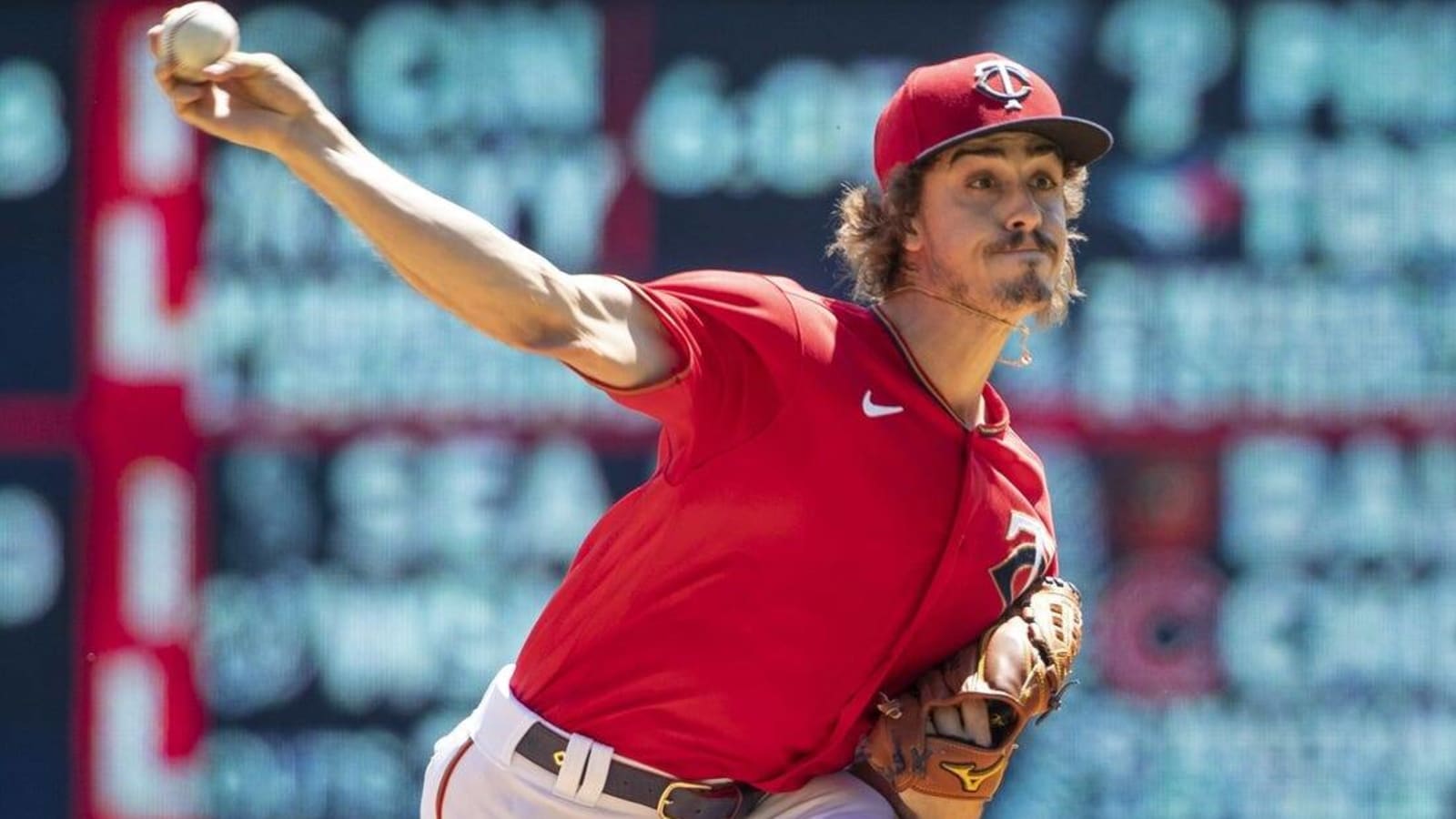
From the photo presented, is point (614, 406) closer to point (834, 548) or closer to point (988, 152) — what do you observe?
point (988, 152)

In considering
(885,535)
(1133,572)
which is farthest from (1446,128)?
(885,535)

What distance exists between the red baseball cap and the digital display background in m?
1.90

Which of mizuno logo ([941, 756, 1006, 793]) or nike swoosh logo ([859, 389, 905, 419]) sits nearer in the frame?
nike swoosh logo ([859, 389, 905, 419])

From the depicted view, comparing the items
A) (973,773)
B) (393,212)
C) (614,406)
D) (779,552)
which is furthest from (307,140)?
(614,406)

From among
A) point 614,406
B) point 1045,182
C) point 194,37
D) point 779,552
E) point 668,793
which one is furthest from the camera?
point 614,406

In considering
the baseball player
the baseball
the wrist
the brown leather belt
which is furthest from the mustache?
the baseball

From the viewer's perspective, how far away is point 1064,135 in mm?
3213

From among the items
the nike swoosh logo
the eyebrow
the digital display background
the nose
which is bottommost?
the digital display background

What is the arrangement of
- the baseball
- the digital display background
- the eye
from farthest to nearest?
1. the digital display background
2. the eye
3. the baseball

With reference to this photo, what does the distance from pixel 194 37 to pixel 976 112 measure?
1.15m

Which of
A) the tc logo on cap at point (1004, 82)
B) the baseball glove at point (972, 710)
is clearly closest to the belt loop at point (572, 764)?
the baseball glove at point (972, 710)

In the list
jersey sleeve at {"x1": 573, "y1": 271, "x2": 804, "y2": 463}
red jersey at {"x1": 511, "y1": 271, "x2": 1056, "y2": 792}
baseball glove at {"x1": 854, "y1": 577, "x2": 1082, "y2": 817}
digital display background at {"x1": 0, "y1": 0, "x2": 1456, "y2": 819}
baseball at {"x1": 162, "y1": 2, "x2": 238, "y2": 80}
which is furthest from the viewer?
digital display background at {"x1": 0, "y1": 0, "x2": 1456, "y2": 819}

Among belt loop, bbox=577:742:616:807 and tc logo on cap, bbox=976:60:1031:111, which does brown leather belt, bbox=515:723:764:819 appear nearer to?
belt loop, bbox=577:742:616:807

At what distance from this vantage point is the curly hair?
10.8ft
